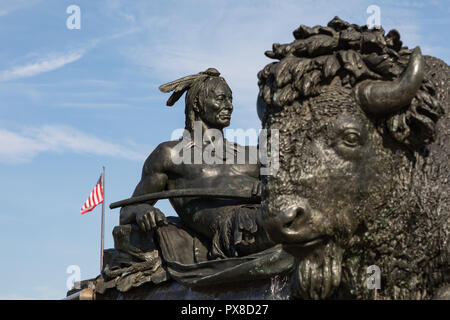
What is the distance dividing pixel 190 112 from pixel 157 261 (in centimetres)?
146

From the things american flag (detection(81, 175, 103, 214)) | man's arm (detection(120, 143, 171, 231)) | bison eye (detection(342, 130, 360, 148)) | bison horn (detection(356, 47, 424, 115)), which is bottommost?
bison eye (detection(342, 130, 360, 148))

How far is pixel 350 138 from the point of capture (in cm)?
323

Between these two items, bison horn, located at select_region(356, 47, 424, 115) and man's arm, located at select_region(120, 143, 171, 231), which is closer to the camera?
bison horn, located at select_region(356, 47, 424, 115)

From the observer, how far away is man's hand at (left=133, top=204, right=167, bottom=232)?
7.20 metres

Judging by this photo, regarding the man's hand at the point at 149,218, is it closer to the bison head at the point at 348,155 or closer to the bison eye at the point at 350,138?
the bison head at the point at 348,155

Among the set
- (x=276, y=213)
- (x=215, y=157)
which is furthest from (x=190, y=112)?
(x=276, y=213)

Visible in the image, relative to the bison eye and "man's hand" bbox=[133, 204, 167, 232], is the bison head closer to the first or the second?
the bison eye

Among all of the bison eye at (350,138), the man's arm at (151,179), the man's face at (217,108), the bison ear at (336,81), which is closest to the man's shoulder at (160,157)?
the man's arm at (151,179)

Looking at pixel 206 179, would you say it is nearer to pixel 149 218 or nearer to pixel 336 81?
pixel 149 218

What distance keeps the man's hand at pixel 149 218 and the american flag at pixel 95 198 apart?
9.02m

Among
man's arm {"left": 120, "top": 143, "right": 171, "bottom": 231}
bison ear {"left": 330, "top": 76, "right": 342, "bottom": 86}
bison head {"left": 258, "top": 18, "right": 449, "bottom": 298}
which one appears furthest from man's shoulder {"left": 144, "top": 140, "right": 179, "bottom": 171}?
bison ear {"left": 330, "top": 76, "right": 342, "bottom": 86}

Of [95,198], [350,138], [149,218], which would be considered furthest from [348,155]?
[95,198]

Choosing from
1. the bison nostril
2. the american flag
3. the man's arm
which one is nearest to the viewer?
the bison nostril
